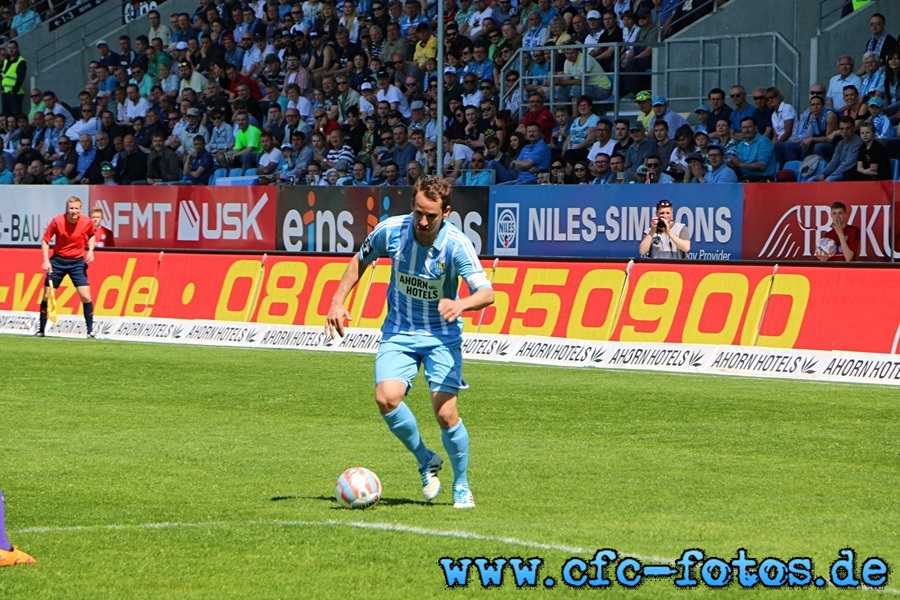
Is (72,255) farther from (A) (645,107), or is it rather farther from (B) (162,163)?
(A) (645,107)

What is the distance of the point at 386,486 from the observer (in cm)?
1044

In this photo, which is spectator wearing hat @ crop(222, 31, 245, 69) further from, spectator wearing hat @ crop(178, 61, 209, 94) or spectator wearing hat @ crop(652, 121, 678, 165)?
spectator wearing hat @ crop(652, 121, 678, 165)

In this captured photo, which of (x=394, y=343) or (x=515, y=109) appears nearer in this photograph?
(x=394, y=343)

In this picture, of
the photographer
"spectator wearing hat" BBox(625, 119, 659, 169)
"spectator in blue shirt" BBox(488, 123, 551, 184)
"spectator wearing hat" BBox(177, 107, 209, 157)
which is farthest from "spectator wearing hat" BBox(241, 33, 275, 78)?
the photographer

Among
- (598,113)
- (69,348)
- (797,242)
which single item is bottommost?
(69,348)

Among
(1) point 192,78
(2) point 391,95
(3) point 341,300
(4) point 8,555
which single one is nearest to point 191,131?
(1) point 192,78

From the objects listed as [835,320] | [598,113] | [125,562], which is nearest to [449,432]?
[125,562]

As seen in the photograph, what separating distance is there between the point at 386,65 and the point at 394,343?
21469 millimetres

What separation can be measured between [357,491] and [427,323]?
1168mm

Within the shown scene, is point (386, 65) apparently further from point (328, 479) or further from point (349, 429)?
point (328, 479)

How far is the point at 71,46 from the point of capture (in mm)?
41219

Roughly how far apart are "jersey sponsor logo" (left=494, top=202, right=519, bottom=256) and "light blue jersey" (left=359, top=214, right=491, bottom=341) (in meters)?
15.3

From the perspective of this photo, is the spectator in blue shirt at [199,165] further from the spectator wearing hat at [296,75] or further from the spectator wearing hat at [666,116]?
the spectator wearing hat at [666,116]

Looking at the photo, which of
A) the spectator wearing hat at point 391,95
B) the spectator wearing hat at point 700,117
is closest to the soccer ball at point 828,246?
the spectator wearing hat at point 700,117
